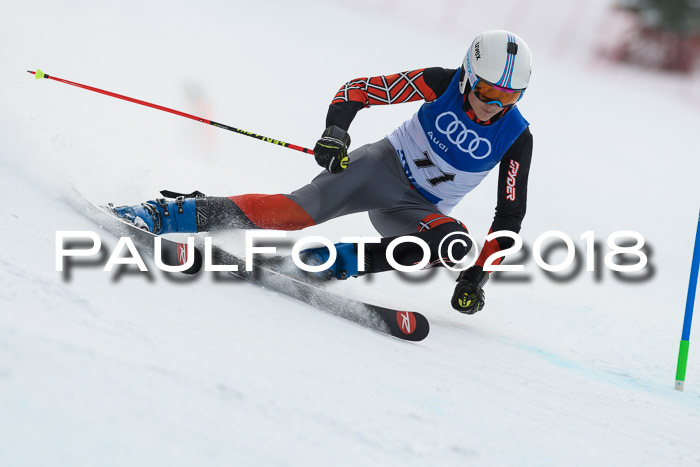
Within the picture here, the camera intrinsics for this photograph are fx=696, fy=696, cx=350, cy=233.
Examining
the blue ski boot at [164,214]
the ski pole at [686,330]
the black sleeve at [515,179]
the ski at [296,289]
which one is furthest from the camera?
the black sleeve at [515,179]

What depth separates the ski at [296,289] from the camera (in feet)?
7.78

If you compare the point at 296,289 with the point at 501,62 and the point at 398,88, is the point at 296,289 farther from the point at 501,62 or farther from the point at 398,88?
the point at 501,62

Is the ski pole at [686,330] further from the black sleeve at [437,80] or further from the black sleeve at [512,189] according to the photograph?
the black sleeve at [437,80]

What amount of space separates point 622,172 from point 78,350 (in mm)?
8267

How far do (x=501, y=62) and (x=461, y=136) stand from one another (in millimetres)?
363

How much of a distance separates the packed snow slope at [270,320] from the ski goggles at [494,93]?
953mm

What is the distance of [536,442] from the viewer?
165cm

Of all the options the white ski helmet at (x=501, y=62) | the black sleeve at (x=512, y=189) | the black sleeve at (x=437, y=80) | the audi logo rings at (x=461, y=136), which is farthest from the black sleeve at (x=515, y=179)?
the black sleeve at (x=437, y=80)

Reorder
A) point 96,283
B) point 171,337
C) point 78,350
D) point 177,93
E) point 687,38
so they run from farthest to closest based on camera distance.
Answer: point 687,38
point 177,93
point 96,283
point 171,337
point 78,350

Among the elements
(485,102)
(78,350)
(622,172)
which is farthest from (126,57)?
(78,350)

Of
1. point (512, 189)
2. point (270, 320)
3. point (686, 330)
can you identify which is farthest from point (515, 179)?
point (270, 320)

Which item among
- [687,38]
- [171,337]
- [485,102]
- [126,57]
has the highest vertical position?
[687,38]

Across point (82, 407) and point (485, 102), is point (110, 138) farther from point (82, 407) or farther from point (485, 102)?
point (82, 407)

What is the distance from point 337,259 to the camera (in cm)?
290
